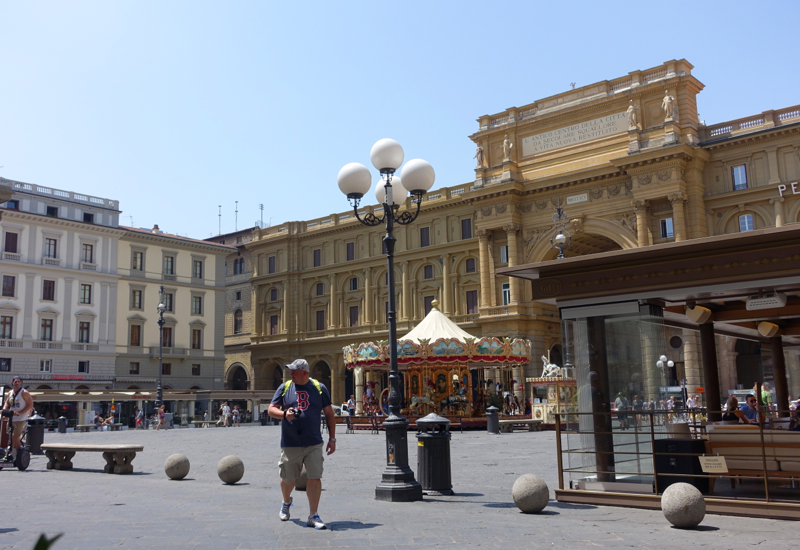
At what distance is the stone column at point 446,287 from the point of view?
4706 cm

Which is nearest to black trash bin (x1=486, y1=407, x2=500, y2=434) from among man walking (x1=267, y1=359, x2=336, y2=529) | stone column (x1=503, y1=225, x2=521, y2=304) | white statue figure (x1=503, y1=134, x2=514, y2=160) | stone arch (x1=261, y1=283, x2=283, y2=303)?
stone column (x1=503, y1=225, x2=521, y2=304)

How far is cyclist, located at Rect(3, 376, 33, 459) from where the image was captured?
42.2ft

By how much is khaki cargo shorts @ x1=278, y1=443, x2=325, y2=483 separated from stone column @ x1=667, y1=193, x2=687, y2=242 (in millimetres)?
31652

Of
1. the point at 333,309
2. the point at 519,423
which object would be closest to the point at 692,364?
the point at 519,423

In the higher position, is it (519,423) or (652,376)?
(652,376)

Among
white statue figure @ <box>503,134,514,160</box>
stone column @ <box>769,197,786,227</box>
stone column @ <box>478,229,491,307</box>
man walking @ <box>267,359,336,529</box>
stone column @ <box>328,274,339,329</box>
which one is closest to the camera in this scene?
man walking @ <box>267,359,336,529</box>

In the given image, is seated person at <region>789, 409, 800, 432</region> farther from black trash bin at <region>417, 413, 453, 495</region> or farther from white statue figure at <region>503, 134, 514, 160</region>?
white statue figure at <region>503, 134, 514, 160</region>

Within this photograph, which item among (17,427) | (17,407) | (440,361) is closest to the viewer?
(17,407)

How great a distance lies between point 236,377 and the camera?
6209 centimetres

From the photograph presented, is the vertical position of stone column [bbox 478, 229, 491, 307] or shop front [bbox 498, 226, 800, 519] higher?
Answer: stone column [bbox 478, 229, 491, 307]

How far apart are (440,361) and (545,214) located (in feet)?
51.0

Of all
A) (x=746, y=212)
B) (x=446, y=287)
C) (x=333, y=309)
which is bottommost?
(x=333, y=309)

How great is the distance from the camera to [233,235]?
62.8 m

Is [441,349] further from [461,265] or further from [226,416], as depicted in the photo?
[461,265]
